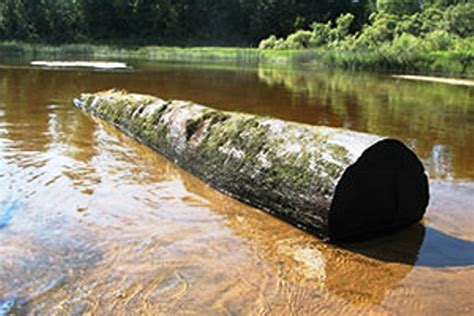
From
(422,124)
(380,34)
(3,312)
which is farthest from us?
(380,34)

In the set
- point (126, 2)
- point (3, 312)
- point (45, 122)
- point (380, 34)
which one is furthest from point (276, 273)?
point (126, 2)

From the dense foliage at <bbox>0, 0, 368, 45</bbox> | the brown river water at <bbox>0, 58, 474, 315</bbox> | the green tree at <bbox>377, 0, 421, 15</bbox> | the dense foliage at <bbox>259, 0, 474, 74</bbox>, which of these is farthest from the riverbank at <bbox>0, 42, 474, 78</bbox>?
the green tree at <bbox>377, 0, 421, 15</bbox>

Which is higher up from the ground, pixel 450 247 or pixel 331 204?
pixel 331 204

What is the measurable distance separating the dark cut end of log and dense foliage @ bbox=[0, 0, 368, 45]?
79.4 metres

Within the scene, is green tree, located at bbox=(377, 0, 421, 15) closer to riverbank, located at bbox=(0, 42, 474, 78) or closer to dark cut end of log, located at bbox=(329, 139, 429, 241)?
riverbank, located at bbox=(0, 42, 474, 78)

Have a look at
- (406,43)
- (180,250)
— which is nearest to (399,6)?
(406,43)

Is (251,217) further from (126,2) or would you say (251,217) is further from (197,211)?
(126,2)

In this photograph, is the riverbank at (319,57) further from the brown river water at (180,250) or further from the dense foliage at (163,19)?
the brown river water at (180,250)

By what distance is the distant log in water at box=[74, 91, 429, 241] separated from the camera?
4.66m

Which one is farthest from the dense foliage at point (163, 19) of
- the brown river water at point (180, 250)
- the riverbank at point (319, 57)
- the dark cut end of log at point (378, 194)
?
the dark cut end of log at point (378, 194)

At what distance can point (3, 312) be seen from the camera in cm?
331

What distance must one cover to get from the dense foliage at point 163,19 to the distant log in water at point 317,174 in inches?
3057

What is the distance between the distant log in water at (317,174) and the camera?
4664 millimetres

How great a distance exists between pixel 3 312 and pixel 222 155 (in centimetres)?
335
